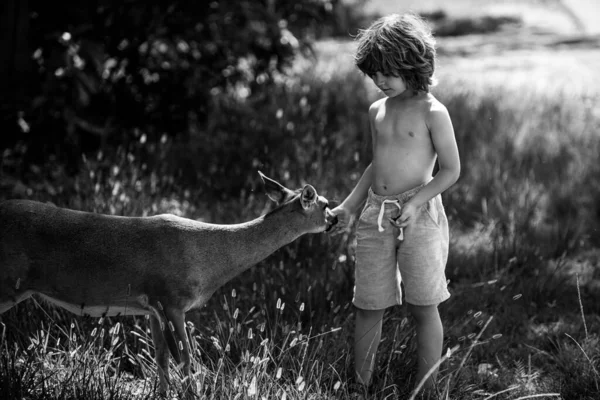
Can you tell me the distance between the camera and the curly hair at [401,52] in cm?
340

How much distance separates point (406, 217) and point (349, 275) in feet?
3.62

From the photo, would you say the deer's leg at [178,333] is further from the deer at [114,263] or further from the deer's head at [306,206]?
the deer's head at [306,206]

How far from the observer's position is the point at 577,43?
10391mm

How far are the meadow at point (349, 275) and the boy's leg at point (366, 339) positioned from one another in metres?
0.06

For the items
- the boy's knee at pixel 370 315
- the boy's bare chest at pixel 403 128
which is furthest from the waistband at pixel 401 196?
the boy's knee at pixel 370 315

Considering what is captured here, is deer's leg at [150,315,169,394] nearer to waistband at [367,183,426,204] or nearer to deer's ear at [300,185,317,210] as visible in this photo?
deer's ear at [300,185,317,210]

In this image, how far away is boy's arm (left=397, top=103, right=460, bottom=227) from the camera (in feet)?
11.1

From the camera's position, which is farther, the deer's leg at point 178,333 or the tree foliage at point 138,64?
the tree foliage at point 138,64

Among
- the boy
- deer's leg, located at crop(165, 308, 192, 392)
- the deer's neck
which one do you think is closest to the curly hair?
the boy

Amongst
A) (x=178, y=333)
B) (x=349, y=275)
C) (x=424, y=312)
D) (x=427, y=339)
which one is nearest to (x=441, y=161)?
(x=424, y=312)

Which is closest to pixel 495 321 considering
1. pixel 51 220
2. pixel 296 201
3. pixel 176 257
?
pixel 296 201

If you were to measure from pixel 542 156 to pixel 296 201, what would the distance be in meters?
4.07

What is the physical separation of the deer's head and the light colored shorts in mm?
250

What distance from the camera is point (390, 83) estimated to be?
11.4 feet
